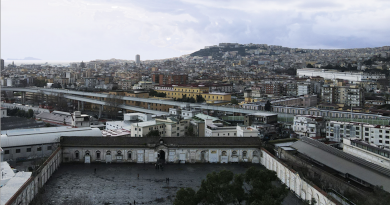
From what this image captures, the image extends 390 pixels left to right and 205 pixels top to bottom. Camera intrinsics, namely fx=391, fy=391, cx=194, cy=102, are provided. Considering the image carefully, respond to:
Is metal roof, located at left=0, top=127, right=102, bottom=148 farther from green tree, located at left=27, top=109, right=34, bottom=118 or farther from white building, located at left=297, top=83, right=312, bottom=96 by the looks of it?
white building, located at left=297, top=83, right=312, bottom=96

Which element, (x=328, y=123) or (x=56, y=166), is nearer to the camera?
(x=56, y=166)

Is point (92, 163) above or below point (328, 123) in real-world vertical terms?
below

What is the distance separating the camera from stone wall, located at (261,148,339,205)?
10.3 m

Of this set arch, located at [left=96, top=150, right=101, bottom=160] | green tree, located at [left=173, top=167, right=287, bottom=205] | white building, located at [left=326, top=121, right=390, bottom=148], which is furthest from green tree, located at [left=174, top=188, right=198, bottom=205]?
white building, located at [left=326, top=121, right=390, bottom=148]

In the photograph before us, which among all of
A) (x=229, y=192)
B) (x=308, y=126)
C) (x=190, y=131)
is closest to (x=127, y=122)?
(x=190, y=131)

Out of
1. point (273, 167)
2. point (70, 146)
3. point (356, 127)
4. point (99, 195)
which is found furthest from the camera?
point (356, 127)

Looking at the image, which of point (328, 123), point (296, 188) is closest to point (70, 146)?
point (296, 188)

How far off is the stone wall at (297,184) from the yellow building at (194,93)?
61.3ft

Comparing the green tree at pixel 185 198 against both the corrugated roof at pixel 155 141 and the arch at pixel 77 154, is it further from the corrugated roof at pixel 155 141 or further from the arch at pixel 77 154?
the arch at pixel 77 154

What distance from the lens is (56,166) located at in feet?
49.3

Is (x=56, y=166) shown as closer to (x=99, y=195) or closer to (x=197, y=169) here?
(x=99, y=195)

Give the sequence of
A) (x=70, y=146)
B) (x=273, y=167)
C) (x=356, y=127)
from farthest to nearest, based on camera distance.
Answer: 1. (x=356, y=127)
2. (x=70, y=146)
3. (x=273, y=167)

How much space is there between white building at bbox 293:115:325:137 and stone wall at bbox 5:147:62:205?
1244 centimetres

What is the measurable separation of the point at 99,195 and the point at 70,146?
449cm
